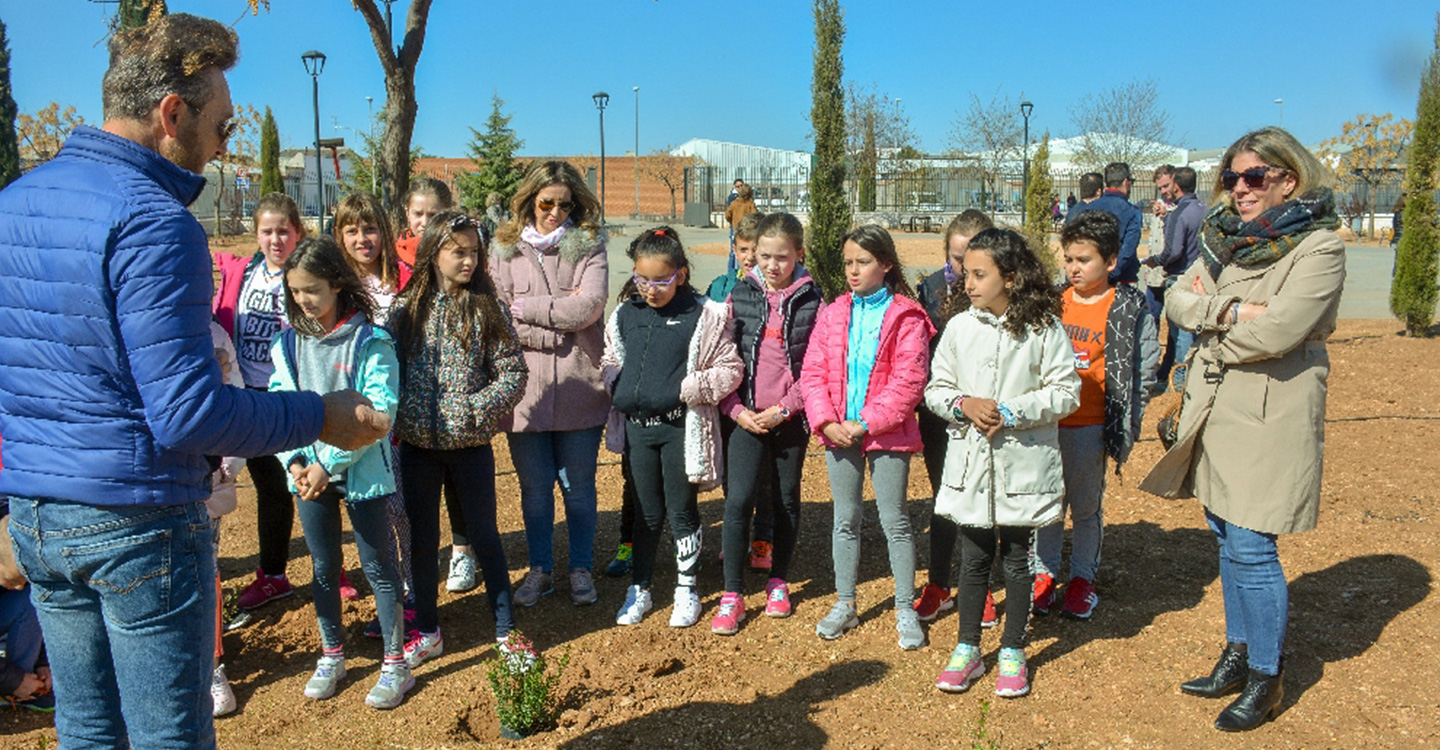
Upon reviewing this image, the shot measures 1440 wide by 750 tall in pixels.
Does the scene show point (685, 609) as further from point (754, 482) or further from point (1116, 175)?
point (1116, 175)

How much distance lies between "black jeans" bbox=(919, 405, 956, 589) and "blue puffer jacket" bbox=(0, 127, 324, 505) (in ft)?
10.6

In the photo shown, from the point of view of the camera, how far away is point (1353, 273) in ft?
69.4

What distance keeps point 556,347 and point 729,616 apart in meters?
1.49

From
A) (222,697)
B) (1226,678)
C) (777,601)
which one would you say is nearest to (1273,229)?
(1226,678)

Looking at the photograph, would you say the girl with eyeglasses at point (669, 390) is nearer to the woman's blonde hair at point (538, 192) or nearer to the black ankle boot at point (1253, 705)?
the woman's blonde hair at point (538, 192)

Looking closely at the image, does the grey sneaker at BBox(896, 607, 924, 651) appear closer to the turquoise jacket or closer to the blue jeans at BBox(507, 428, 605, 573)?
the blue jeans at BBox(507, 428, 605, 573)

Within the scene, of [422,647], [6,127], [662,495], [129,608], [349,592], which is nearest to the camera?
[129,608]

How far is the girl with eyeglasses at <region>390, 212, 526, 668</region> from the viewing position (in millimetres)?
4242

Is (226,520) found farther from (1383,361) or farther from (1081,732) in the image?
(1383,361)

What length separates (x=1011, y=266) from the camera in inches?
157

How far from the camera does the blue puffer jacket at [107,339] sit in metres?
2.09

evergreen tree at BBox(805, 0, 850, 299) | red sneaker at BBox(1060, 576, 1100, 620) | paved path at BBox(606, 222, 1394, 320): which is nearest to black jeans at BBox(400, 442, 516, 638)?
red sneaker at BBox(1060, 576, 1100, 620)

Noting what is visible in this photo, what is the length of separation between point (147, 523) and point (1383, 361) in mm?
11730

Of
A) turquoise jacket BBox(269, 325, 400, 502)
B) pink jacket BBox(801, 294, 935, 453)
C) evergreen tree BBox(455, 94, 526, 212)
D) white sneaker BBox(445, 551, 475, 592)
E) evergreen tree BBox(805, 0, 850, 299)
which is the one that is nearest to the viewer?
turquoise jacket BBox(269, 325, 400, 502)
